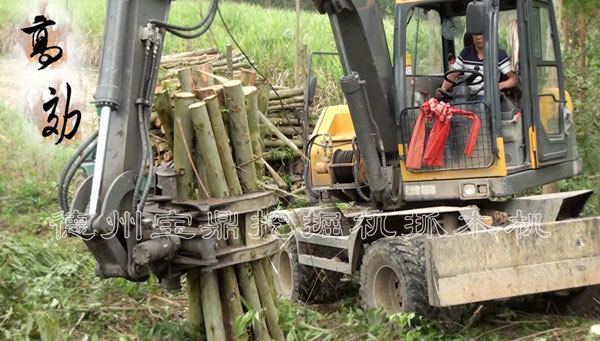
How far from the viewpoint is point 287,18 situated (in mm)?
20141

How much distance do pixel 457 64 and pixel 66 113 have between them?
8.85 meters

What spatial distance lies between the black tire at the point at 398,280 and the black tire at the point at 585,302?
124 centimetres

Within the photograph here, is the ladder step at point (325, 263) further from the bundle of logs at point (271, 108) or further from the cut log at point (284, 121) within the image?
the cut log at point (284, 121)

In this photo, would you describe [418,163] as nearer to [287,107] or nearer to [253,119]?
[253,119]

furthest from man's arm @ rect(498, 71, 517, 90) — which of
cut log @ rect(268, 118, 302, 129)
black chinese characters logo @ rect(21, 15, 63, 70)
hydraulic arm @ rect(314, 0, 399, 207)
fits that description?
black chinese characters logo @ rect(21, 15, 63, 70)

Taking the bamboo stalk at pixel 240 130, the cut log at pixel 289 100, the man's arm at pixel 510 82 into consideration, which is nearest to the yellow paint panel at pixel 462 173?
the man's arm at pixel 510 82

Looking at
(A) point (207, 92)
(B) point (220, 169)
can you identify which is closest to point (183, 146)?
(B) point (220, 169)

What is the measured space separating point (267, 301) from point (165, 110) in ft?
5.07

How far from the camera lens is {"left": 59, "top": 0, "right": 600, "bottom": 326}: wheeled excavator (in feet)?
17.4

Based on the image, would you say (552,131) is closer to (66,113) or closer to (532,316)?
(532,316)

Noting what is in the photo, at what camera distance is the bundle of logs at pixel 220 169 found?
5.54 metres

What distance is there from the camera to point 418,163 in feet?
23.1

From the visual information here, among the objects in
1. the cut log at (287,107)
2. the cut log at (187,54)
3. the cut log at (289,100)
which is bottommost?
the cut log at (287,107)

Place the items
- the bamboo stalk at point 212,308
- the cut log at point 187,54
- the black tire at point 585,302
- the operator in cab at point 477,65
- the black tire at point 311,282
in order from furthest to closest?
the cut log at point 187,54, the black tire at point 311,282, the black tire at point 585,302, the operator in cab at point 477,65, the bamboo stalk at point 212,308
